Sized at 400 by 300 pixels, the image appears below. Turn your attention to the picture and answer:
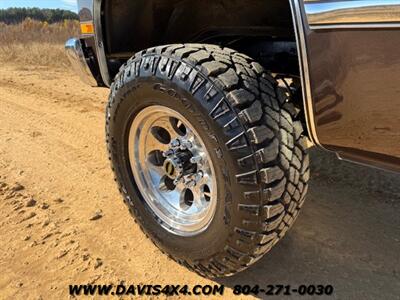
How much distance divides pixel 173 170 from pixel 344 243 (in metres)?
1.17

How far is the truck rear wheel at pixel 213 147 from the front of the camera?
2006mm

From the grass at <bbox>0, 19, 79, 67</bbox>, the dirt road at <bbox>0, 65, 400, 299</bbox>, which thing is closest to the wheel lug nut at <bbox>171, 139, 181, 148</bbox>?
the dirt road at <bbox>0, 65, 400, 299</bbox>

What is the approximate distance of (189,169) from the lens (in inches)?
97.4

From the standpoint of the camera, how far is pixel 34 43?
12773 mm

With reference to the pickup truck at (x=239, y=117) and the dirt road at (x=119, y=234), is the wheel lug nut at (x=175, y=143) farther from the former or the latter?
the dirt road at (x=119, y=234)

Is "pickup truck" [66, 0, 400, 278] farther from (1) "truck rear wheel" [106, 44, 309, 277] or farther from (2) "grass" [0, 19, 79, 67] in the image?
(2) "grass" [0, 19, 79, 67]

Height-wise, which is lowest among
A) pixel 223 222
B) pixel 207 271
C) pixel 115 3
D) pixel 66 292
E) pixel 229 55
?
pixel 66 292

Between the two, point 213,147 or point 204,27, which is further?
point 204,27

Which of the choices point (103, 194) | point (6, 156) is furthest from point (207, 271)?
point (6, 156)

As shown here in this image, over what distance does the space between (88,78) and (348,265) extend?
7.52 feet

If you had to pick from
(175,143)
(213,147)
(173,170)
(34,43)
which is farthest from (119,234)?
(34,43)

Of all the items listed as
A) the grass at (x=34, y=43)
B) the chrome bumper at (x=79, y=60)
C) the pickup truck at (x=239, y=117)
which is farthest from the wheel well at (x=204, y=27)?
the grass at (x=34, y=43)

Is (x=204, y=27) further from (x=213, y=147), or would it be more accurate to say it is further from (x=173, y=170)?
(x=213, y=147)

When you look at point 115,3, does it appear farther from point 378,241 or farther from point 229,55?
point 378,241
